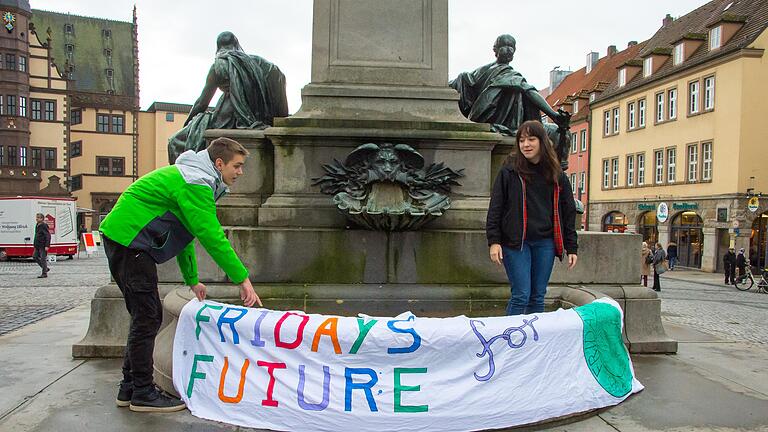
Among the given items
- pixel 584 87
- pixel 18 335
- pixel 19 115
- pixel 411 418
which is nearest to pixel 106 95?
pixel 19 115

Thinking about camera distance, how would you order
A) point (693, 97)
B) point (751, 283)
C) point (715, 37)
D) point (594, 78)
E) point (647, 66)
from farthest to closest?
point (594, 78) → point (647, 66) → point (693, 97) → point (715, 37) → point (751, 283)

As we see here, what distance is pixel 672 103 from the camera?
35.6m

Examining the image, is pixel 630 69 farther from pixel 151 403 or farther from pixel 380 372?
pixel 151 403

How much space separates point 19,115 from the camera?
173 ft

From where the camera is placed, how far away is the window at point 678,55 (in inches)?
1371

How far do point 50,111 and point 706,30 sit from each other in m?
50.9

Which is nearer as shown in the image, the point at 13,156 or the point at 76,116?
the point at 13,156

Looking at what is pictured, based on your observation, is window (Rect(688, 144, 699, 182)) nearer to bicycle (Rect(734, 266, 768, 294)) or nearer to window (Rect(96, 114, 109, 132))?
bicycle (Rect(734, 266, 768, 294))

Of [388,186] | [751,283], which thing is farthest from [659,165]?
[388,186]

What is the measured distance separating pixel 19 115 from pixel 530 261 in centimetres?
5820

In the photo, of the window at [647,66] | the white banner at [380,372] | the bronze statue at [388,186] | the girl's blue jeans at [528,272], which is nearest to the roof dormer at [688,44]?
the window at [647,66]

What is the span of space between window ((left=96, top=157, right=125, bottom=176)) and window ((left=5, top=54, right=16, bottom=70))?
1236 centimetres

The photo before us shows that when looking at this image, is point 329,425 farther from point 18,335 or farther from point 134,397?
point 18,335

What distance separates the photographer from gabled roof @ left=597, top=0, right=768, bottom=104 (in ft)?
99.4
